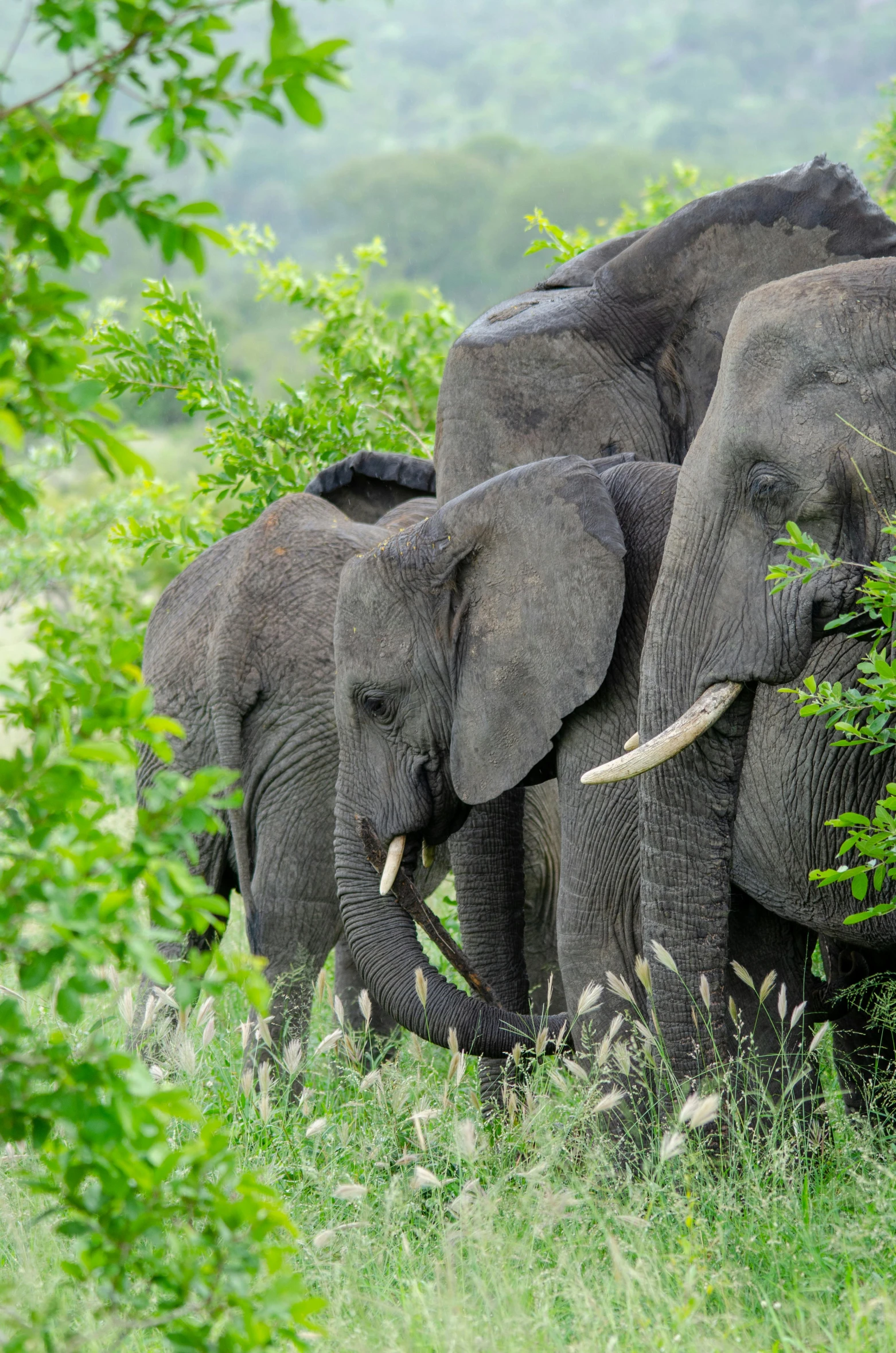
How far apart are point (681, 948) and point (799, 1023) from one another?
2.03 ft

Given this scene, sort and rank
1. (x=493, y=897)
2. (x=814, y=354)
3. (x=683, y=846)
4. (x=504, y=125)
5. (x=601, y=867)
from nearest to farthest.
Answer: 1. (x=814, y=354)
2. (x=683, y=846)
3. (x=601, y=867)
4. (x=493, y=897)
5. (x=504, y=125)

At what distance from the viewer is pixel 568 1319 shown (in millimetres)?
2656

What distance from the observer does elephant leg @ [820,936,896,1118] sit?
356cm

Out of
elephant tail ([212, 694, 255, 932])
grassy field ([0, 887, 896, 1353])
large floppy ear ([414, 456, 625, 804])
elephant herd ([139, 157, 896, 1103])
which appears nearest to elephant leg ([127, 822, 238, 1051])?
elephant herd ([139, 157, 896, 1103])

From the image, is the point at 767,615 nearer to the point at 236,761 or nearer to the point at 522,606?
the point at 522,606

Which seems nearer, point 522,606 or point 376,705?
point 522,606

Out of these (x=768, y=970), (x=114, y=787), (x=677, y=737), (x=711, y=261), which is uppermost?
(x=711, y=261)

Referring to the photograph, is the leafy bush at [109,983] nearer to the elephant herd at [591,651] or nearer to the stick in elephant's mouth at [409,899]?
the elephant herd at [591,651]

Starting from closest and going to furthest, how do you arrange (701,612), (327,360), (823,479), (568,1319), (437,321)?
(568,1319) < (823,479) < (701,612) < (327,360) < (437,321)

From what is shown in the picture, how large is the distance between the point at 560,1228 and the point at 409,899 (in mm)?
1007

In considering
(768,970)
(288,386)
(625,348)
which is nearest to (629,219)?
(288,386)

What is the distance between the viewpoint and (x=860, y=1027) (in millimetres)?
3969

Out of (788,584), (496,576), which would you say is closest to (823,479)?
(788,584)

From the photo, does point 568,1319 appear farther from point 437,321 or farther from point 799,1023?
point 437,321
